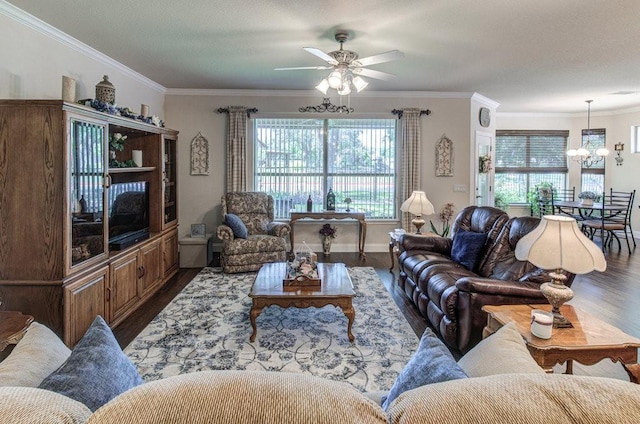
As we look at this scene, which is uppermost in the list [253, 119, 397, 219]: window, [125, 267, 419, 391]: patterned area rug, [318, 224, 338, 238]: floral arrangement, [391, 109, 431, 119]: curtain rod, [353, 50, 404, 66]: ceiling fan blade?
[391, 109, 431, 119]: curtain rod

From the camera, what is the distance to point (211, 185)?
21.3ft

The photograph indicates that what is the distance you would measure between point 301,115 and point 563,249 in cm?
506

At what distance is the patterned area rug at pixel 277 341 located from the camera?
2744 millimetres

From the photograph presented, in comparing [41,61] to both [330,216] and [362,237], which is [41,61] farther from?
[362,237]

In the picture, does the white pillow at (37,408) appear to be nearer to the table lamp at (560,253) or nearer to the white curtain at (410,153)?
the table lamp at (560,253)

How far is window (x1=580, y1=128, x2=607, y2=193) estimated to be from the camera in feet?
28.2

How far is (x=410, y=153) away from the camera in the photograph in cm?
651

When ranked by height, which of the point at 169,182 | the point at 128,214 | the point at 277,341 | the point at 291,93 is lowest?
→ the point at 277,341

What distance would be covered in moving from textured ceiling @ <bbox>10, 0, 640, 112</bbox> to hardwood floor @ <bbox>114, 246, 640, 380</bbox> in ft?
9.07

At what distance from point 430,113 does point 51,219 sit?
5.71m

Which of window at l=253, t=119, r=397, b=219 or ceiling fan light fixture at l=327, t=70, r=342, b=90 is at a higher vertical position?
ceiling fan light fixture at l=327, t=70, r=342, b=90

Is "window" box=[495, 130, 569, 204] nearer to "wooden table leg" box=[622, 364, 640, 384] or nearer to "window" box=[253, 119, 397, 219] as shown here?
"window" box=[253, 119, 397, 219]

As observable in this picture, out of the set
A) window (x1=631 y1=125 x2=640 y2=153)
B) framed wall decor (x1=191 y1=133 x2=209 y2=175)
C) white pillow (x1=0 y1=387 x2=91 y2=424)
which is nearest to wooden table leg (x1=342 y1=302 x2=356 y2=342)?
white pillow (x1=0 y1=387 x2=91 y2=424)

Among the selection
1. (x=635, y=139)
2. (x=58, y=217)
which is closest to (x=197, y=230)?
(x=58, y=217)
